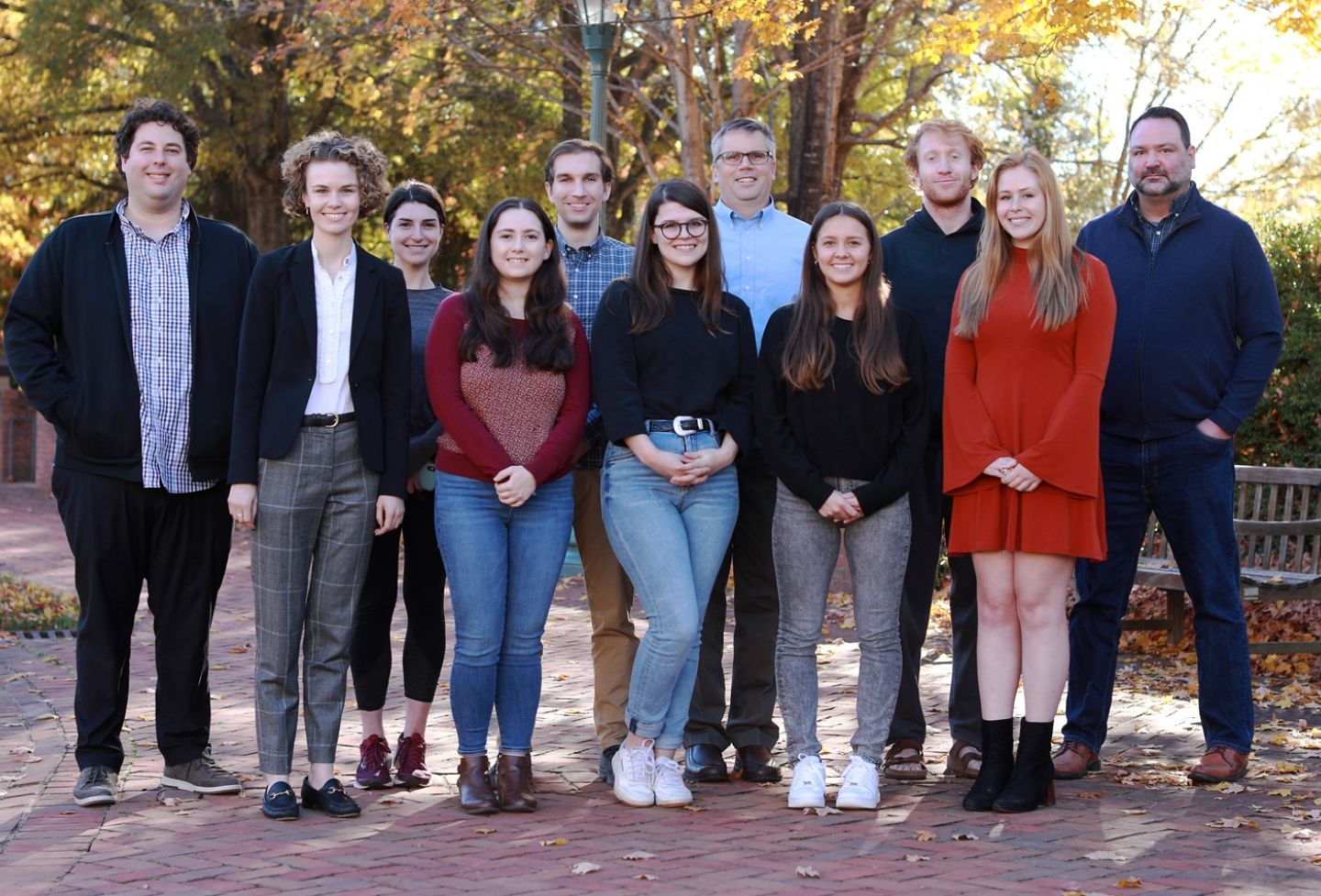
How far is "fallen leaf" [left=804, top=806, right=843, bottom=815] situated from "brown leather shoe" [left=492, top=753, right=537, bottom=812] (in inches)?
37.2

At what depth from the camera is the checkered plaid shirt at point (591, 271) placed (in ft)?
19.1

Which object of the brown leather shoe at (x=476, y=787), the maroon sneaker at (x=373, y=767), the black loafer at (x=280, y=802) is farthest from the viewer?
the maroon sneaker at (x=373, y=767)

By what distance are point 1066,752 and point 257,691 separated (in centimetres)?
304

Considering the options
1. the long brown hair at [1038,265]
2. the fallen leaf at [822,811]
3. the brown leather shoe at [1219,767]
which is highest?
the long brown hair at [1038,265]

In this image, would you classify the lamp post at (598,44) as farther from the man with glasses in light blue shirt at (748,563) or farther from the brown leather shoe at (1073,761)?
the brown leather shoe at (1073,761)

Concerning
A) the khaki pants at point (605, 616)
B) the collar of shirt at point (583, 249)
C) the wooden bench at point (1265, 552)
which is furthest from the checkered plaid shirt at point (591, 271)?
the wooden bench at point (1265, 552)

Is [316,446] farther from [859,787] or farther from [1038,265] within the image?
[1038,265]

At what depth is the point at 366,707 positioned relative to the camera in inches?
228

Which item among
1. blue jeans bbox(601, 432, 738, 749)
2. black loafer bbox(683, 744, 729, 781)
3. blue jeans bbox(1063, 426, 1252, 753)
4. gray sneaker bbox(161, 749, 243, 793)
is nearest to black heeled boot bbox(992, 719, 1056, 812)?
blue jeans bbox(1063, 426, 1252, 753)

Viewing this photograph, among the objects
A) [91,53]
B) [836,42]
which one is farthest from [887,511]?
[91,53]

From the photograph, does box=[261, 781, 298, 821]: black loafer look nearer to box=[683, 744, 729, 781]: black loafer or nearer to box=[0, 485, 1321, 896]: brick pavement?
box=[0, 485, 1321, 896]: brick pavement

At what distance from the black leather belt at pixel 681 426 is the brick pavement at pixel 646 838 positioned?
4.31ft

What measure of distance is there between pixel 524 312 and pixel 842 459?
1232mm

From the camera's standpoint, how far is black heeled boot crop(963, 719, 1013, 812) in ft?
17.4
